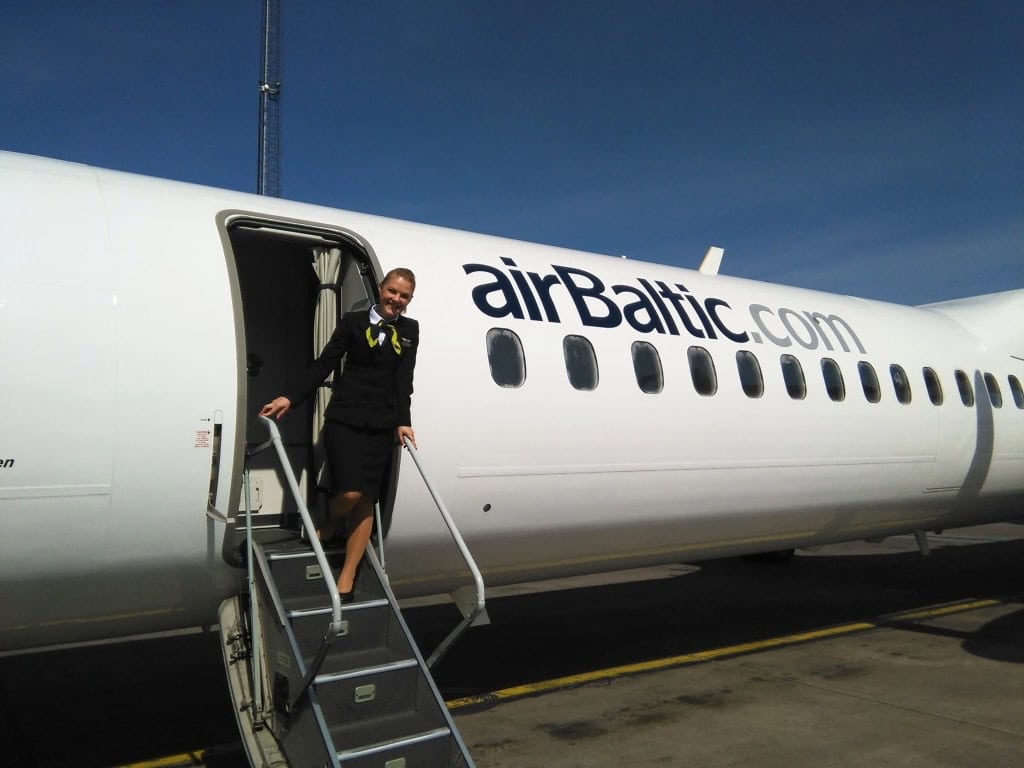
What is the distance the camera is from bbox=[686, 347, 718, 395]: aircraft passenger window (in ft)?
24.3

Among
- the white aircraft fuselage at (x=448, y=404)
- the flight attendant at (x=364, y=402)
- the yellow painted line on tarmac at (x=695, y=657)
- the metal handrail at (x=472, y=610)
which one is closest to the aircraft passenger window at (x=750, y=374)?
the white aircraft fuselage at (x=448, y=404)

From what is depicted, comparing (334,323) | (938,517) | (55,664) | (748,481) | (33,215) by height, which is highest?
(33,215)

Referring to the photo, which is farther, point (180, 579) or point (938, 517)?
point (938, 517)

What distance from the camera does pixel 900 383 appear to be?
9.49 metres

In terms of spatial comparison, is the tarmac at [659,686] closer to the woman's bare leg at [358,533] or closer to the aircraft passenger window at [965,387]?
the woman's bare leg at [358,533]

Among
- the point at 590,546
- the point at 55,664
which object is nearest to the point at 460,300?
the point at 590,546

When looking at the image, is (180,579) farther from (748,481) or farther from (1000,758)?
(1000,758)

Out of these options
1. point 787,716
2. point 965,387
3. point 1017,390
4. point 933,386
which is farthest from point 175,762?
point 1017,390

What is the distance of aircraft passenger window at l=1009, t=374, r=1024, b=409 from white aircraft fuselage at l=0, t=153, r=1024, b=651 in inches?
44.4

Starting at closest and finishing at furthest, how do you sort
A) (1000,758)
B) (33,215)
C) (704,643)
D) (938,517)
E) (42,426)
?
1. (42,426)
2. (33,215)
3. (1000,758)
4. (704,643)
5. (938,517)

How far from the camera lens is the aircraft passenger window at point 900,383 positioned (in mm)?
9422

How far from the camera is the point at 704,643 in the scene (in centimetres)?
934

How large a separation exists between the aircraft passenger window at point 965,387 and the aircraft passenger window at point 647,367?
16.7ft

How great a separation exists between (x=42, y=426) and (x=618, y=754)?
4.07m
